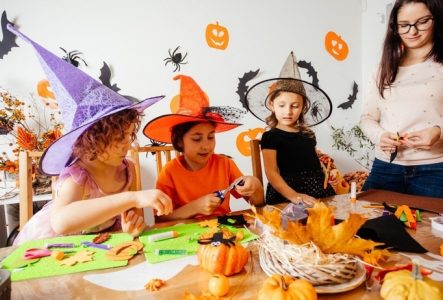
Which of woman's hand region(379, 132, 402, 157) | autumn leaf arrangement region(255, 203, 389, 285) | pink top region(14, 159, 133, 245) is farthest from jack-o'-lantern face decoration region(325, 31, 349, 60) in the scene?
autumn leaf arrangement region(255, 203, 389, 285)

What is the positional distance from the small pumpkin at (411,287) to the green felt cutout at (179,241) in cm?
35

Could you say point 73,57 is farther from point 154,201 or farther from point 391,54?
point 391,54

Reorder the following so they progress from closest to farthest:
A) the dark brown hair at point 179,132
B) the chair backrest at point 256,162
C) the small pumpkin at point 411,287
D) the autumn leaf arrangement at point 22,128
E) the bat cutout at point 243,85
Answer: the small pumpkin at point 411,287
the dark brown hair at point 179,132
the chair backrest at point 256,162
the autumn leaf arrangement at point 22,128
the bat cutout at point 243,85

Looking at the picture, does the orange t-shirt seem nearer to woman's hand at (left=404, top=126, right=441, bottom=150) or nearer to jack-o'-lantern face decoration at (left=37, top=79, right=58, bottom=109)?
woman's hand at (left=404, top=126, right=441, bottom=150)

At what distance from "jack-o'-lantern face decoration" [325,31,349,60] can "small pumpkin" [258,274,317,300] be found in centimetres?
267

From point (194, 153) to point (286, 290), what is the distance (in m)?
0.81

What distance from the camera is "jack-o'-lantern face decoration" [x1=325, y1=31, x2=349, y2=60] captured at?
269 cm

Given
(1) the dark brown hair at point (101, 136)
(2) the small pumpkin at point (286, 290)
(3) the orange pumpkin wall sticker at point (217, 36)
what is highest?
(3) the orange pumpkin wall sticker at point (217, 36)

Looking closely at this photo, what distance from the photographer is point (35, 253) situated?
0.68 metres

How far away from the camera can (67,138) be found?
805mm

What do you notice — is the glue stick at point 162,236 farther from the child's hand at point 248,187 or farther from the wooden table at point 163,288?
the child's hand at point 248,187

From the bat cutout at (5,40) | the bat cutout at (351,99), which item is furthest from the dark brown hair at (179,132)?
the bat cutout at (351,99)

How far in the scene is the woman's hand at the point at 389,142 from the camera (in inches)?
42.8

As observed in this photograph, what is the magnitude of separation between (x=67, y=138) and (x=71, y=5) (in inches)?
64.7
